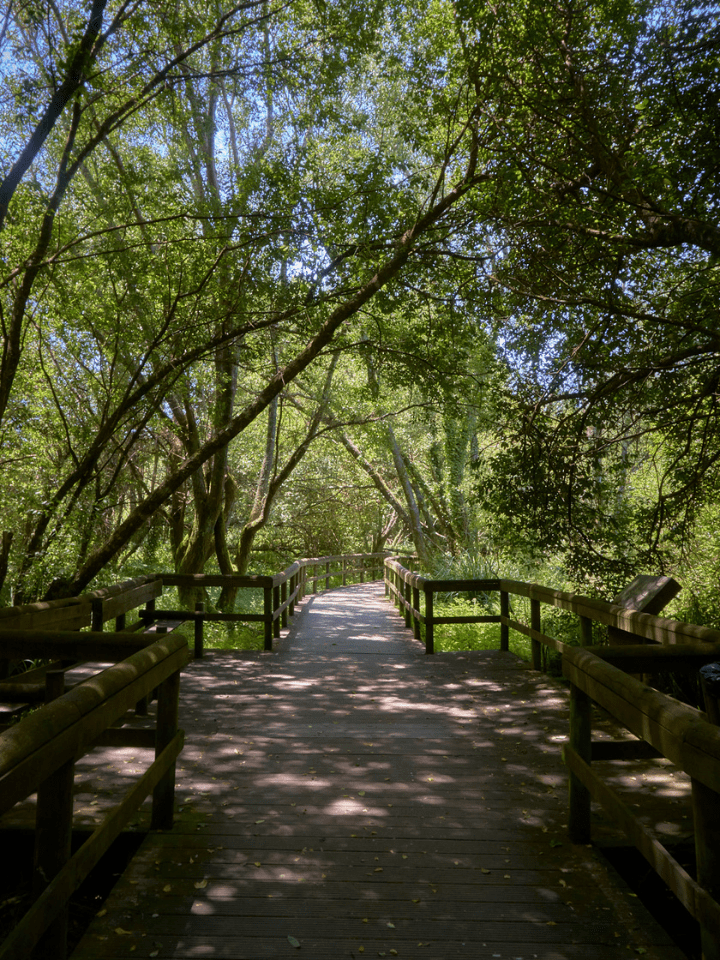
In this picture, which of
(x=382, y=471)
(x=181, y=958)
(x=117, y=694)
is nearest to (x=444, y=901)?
(x=181, y=958)

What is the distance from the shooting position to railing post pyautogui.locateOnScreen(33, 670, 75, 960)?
93.3 inches

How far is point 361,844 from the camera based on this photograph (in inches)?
142

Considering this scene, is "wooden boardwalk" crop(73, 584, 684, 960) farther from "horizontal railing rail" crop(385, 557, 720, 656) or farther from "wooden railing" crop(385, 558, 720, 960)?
"horizontal railing rail" crop(385, 557, 720, 656)

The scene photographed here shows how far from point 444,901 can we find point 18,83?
8276mm

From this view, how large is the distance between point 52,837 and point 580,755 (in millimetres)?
2513

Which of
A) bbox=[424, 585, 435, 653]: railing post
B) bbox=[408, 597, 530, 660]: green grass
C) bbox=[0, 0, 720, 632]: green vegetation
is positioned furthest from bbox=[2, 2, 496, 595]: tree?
bbox=[408, 597, 530, 660]: green grass

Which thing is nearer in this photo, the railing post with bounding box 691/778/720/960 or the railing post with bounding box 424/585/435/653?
the railing post with bounding box 691/778/720/960

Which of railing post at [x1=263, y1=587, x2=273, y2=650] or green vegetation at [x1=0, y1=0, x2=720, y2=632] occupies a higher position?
green vegetation at [x1=0, y1=0, x2=720, y2=632]

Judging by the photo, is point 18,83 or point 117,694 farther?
point 18,83

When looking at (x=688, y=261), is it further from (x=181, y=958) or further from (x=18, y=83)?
(x=181, y=958)

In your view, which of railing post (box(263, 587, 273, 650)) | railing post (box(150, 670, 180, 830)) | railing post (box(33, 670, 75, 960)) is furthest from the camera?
railing post (box(263, 587, 273, 650))

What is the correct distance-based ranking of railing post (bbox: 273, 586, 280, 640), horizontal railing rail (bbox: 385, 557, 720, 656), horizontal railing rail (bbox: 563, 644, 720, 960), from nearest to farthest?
horizontal railing rail (bbox: 563, 644, 720, 960), horizontal railing rail (bbox: 385, 557, 720, 656), railing post (bbox: 273, 586, 280, 640)

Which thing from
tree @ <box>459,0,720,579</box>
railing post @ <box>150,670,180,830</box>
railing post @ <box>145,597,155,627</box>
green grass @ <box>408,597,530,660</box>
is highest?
tree @ <box>459,0,720,579</box>

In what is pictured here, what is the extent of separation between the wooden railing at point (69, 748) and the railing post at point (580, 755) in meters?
2.16
